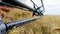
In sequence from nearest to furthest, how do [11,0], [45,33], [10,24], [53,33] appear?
1. [11,0]
2. [10,24]
3. [45,33]
4. [53,33]

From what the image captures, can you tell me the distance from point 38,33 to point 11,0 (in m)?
0.88

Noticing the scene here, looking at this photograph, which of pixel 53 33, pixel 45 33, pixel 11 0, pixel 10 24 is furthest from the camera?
pixel 53 33

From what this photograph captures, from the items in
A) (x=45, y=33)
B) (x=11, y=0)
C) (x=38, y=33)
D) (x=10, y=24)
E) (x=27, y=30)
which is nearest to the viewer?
(x=11, y=0)

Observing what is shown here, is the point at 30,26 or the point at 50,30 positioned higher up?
the point at 30,26

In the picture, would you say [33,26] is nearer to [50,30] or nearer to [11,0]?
[50,30]

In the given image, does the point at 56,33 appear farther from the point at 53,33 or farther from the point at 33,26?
the point at 33,26

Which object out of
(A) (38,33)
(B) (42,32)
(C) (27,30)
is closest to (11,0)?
(C) (27,30)

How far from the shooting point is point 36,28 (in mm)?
1413

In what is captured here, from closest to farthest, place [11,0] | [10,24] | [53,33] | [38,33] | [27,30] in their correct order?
[11,0] < [10,24] < [27,30] < [38,33] < [53,33]

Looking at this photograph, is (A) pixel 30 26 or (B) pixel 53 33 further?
(B) pixel 53 33

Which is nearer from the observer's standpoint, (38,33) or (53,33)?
(38,33)

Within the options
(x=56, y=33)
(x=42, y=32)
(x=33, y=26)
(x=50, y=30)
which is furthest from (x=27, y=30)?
(x=56, y=33)

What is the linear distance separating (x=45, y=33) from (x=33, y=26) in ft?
0.55

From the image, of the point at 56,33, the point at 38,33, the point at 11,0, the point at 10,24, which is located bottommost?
the point at 56,33
